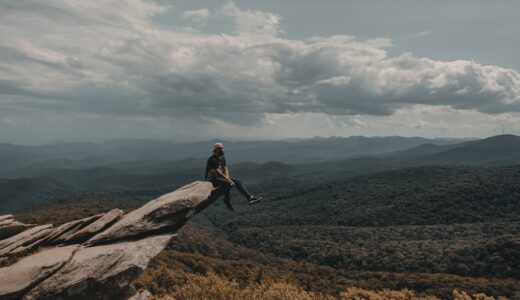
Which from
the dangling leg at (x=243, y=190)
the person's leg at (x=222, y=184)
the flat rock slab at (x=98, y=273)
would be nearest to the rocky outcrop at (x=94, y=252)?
the flat rock slab at (x=98, y=273)

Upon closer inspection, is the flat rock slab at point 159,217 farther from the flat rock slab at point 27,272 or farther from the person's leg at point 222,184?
the flat rock slab at point 27,272

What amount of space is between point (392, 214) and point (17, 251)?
197m

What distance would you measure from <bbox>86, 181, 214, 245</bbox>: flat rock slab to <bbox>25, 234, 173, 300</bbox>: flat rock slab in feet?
2.60

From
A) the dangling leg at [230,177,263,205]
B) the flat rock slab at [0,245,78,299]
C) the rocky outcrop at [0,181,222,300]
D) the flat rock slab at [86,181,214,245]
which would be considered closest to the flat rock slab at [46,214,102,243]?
the rocky outcrop at [0,181,222,300]

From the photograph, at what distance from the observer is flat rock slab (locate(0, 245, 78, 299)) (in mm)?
17656

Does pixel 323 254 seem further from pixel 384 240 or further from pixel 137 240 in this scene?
pixel 137 240

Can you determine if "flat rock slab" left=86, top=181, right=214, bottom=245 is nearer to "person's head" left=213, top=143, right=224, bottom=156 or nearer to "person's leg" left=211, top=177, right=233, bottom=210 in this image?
"person's leg" left=211, top=177, right=233, bottom=210

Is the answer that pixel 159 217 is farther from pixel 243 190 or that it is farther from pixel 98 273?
pixel 243 190

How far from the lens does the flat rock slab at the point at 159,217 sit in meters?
21.9

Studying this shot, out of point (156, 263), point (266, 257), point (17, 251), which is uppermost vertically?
point (17, 251)

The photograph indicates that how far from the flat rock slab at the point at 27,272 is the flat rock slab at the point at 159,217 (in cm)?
231

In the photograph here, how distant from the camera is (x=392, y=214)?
646 ft

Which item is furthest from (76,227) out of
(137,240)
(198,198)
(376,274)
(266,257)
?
(266,257)

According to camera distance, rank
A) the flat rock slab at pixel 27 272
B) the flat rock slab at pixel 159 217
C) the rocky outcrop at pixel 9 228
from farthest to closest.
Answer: the rocky outcrop at pixel 9 228
the flat rock slab at pixel 159 217
the flat rock slab at pixel 27 272
